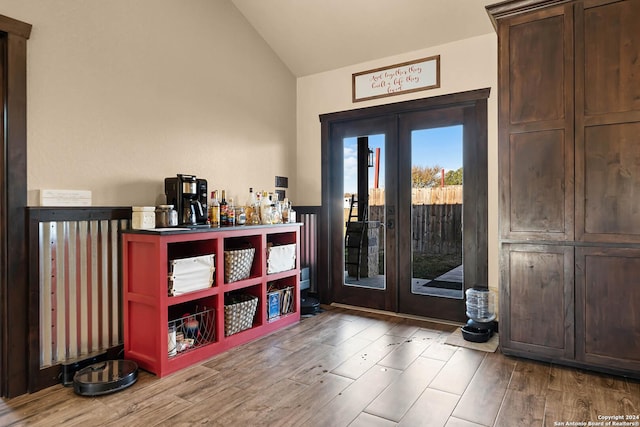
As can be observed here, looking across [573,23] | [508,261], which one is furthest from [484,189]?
[573,23]

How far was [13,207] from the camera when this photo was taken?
230 cm

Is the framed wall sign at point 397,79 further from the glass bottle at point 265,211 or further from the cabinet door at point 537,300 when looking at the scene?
the cabinet door at point 537,300

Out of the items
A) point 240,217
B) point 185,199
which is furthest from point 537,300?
point 185,199

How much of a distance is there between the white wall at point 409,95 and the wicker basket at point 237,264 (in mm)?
1455

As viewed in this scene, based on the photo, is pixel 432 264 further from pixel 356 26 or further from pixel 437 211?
pixel 356 26

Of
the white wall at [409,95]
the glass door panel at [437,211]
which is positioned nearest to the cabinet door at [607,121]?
the white wall at [409,95]

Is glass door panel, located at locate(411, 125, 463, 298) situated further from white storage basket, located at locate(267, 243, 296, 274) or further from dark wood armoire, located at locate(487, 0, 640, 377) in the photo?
white storage basket, located at locate(267, 243, 296, 274)

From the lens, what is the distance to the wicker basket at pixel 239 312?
10.2 feet

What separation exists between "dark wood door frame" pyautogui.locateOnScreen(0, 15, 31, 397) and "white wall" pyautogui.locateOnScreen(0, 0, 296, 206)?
61 millimetres

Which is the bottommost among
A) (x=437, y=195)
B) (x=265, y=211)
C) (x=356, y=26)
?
(x=265, y=211)

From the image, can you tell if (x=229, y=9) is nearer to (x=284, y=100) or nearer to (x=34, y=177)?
(x=284, y=100)

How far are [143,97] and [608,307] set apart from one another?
3616 millimetres

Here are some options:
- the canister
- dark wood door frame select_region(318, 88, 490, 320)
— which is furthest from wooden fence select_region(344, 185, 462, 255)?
the canister

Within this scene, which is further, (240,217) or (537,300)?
(240,217)
